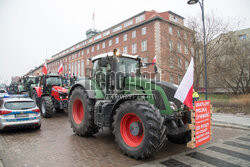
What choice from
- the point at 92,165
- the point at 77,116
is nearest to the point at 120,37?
the point at 77,116

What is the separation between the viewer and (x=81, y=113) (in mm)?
7094

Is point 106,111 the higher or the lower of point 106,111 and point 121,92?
the lower

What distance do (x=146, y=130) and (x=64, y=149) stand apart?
2668 millimetres

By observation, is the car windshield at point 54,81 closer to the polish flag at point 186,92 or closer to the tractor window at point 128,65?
the tractor window at point 128,65

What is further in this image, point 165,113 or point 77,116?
point 77,116

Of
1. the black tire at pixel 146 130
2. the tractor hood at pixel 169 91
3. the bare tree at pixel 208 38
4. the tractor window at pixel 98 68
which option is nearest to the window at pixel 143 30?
the bare tree at pixel 208 38

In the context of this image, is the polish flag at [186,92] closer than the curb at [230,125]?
Yes

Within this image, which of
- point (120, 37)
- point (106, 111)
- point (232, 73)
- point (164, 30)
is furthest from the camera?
point (120, 37)

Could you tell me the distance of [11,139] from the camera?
19.5ft

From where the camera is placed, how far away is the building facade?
17650 millimetres

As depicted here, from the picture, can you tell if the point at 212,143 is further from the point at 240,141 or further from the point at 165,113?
the point at 165,113

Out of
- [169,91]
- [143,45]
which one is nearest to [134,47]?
[143,45]

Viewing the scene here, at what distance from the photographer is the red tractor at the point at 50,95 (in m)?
9.73

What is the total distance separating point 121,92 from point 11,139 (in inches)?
166
